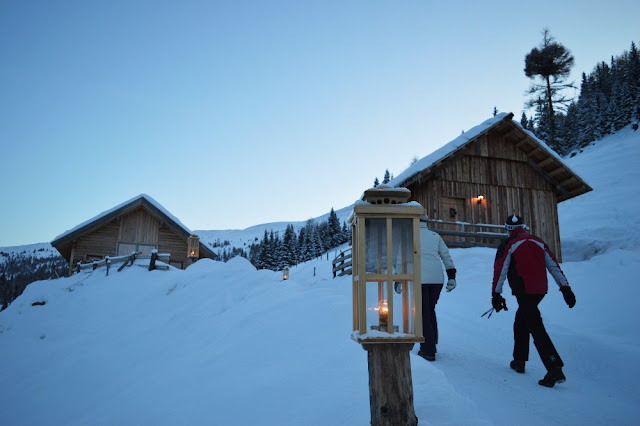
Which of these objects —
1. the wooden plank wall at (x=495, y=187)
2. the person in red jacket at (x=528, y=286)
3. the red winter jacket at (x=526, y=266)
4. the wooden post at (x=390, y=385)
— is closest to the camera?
the wooden post at (x=390, y=385)

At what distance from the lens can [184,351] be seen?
6.13m

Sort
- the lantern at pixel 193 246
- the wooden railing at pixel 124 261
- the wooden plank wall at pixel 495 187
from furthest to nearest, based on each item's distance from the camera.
Result: the lantern at pixel 193 246 < the wooden railing at pixel 124 261 < the wooden plank wall at pixel 495 187

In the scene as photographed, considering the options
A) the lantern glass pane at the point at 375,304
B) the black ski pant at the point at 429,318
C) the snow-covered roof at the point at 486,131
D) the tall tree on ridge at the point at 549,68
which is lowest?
the black ski pant at the point at 429,318

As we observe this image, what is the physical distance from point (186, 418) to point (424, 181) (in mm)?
11842

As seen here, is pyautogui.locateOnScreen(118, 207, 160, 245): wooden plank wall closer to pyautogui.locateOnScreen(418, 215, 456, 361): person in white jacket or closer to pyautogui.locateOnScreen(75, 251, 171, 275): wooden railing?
pyautogui.locateOnScreen(75, 251, 171, 275): wooden railing

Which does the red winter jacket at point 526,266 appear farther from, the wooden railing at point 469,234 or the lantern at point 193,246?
the lantern at point 193,246

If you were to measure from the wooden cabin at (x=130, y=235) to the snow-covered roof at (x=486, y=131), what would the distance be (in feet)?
35.4

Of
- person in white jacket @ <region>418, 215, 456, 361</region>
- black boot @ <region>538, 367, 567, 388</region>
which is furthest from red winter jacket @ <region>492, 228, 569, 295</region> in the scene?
black boot @ <region>538, 367, 567, 388</region>

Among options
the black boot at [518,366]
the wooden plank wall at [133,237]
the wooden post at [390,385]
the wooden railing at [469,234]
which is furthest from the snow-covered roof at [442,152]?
the wooden plank wall at [133,237]

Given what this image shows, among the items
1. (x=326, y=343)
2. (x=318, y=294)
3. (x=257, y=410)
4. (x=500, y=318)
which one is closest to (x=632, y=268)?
(x=500, y=318)

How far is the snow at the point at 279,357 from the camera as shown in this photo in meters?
3.54

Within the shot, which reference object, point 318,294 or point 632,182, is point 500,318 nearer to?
point 318,294

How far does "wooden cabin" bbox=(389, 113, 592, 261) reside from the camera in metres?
13.8

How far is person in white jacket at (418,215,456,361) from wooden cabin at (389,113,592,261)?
8.68 metres
